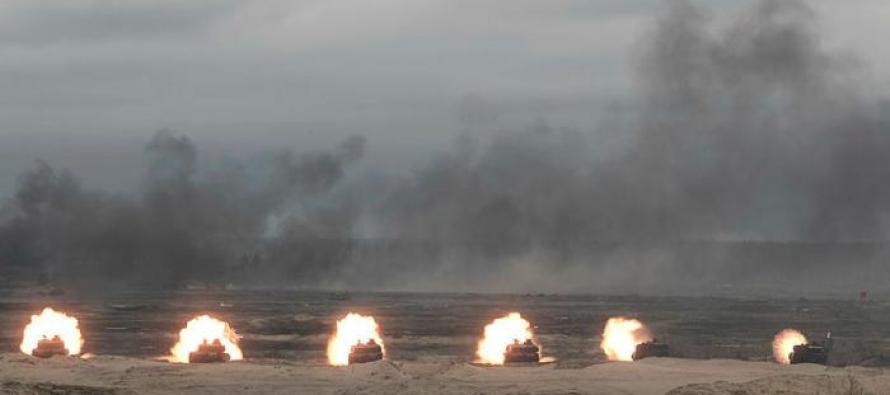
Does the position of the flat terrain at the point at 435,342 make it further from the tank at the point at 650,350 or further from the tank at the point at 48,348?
the tank at the point at 48,348

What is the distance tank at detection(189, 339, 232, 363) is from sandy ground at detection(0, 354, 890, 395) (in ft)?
7.04

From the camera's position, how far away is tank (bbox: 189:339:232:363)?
55.3 meters

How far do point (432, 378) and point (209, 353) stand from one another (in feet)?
39.7

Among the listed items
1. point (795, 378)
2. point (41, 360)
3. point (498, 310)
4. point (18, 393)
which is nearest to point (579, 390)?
point (795, 378)

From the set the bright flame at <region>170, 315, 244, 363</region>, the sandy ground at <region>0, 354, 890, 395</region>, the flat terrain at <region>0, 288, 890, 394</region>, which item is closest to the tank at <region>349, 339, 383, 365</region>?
the flat terrain at <region>0, 288, 890, 394</region>

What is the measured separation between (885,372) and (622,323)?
18.3 meters

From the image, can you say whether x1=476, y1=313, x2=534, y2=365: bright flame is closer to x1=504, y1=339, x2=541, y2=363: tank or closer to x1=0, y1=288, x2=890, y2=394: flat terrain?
x1=0, y1=288, x2=890, y2=394: flat terrain

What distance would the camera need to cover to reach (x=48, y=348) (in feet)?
192

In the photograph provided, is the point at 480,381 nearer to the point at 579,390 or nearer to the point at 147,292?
the point at 579,390

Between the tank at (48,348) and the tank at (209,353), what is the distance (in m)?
7.63

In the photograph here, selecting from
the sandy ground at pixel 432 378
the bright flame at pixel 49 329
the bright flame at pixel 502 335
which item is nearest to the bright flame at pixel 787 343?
the sandy ground at pixel 432 378

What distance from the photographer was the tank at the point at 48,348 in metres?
58.3

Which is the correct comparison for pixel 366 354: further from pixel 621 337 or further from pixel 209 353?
pixel 621 337

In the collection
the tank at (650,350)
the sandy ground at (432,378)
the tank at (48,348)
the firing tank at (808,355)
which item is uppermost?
the tank at (48,348)
